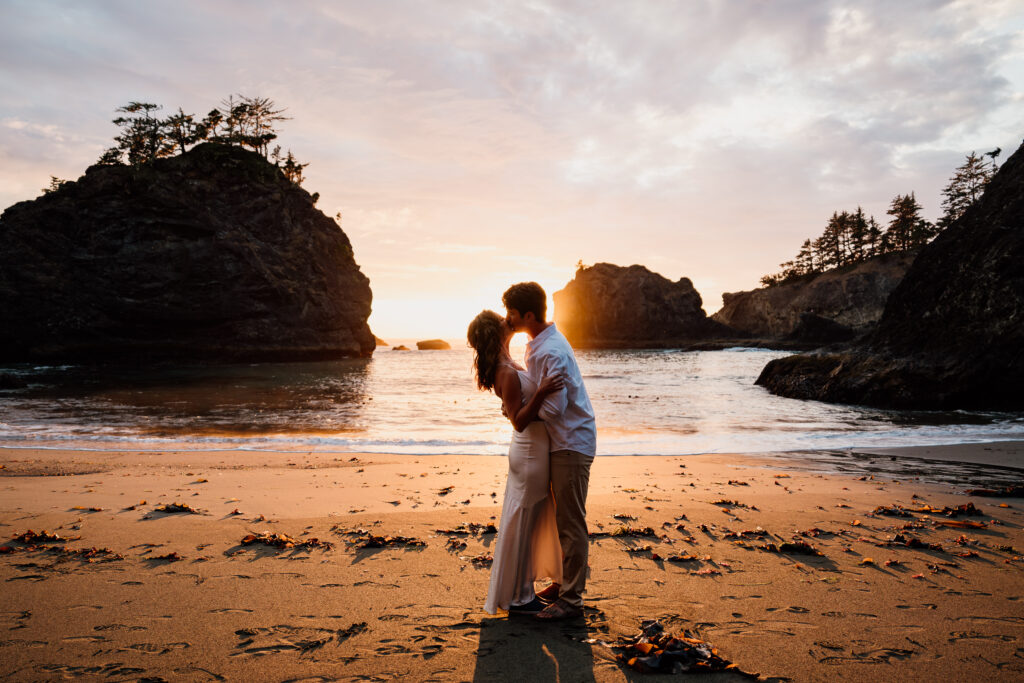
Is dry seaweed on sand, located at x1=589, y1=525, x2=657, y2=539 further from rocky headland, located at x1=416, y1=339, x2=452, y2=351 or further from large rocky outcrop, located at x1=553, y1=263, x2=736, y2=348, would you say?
rocky headland, located at x1=416, y1=339, x2=452, y2=351

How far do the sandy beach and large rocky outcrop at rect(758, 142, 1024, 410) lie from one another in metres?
9.95

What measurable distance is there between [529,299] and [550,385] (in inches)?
23.0

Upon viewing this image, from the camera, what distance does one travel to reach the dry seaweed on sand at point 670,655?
287 centimetres

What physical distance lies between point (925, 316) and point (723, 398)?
21.3 ft

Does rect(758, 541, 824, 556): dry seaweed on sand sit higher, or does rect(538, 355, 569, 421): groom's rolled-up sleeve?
rect(538, 355, 569, 421): groom's rolled-up sleeve

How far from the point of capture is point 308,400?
18.8 metres

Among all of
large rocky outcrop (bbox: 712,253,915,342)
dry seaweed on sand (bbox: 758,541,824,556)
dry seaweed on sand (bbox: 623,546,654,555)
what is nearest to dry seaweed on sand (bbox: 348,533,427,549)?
dry seaweed on sand (bbox: 623,546,654,555)

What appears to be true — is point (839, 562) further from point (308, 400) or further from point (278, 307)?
point (278, 307)

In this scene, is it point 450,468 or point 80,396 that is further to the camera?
point 80,396

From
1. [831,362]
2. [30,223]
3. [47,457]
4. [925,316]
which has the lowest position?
[47,457]

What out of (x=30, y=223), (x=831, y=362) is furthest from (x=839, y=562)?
(x=30, y=223)

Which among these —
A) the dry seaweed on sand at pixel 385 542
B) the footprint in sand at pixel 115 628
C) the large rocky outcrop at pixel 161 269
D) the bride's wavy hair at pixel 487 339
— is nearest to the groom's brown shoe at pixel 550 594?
the dry seaweed on sand at pixel 385 542

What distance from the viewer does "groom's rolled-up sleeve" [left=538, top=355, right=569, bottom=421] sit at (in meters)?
3.28

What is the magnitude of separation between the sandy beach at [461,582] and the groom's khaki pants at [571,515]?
24cm
